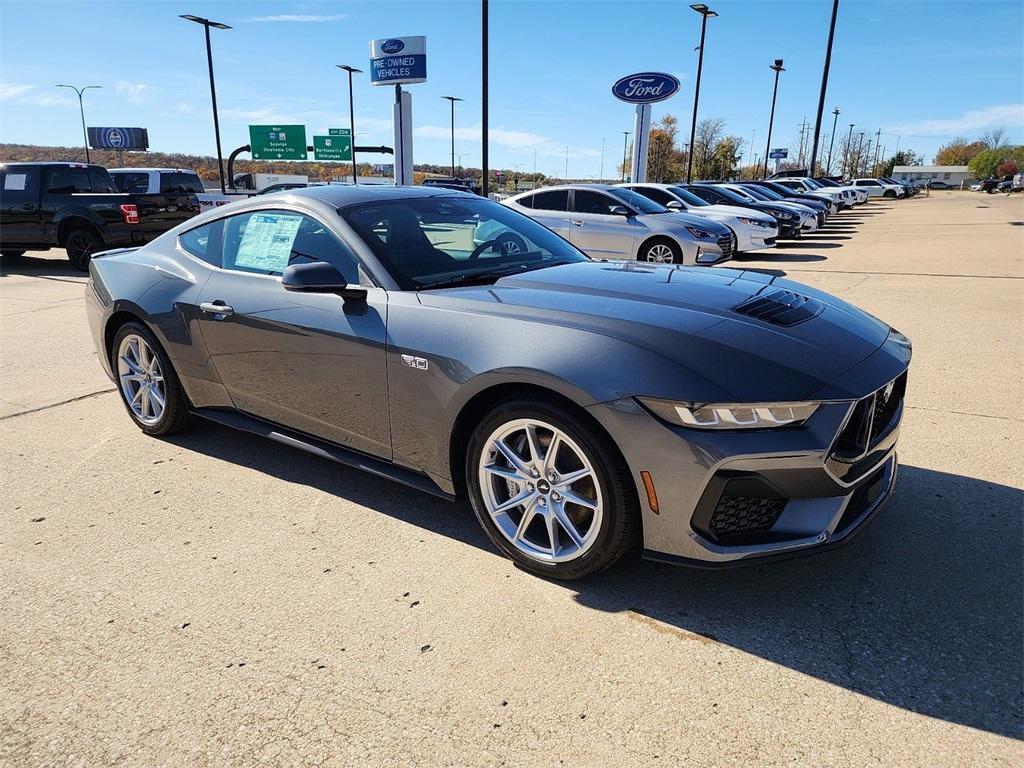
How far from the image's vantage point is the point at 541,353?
260 centimetres

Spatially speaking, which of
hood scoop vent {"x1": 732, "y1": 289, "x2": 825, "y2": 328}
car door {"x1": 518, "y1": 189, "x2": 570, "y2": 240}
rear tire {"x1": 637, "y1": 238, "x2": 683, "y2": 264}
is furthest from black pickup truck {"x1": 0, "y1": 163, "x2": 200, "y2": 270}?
hood scoop vent {"x1": 732, "y1": 289, "x2": 825, "y2": 328}

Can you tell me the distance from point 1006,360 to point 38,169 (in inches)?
574

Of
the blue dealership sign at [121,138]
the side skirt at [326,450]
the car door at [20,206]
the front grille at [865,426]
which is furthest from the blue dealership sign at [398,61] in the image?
the blue dealership sign at [121,138]

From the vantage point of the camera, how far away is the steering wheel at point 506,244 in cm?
Answer: 374

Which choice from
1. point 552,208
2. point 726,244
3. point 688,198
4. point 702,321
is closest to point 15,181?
point 552,208

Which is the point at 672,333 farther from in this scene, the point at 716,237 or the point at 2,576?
the point at 716,237

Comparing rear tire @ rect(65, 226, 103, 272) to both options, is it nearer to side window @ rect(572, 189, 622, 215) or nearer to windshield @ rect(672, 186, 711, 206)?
side window @ rect(572, 189, 622, 215)

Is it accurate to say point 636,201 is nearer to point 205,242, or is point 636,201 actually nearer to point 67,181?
point 205,242

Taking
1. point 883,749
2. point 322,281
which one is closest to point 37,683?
point 322,281

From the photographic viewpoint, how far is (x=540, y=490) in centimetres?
274

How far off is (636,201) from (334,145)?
51.8 metres

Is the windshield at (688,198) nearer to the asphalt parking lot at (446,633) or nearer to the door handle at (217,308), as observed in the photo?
the asphalt parking lot at (446,633)

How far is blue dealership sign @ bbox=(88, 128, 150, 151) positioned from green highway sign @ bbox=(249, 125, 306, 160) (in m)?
21.2

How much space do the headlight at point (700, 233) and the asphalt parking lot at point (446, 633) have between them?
7730 millimetres
